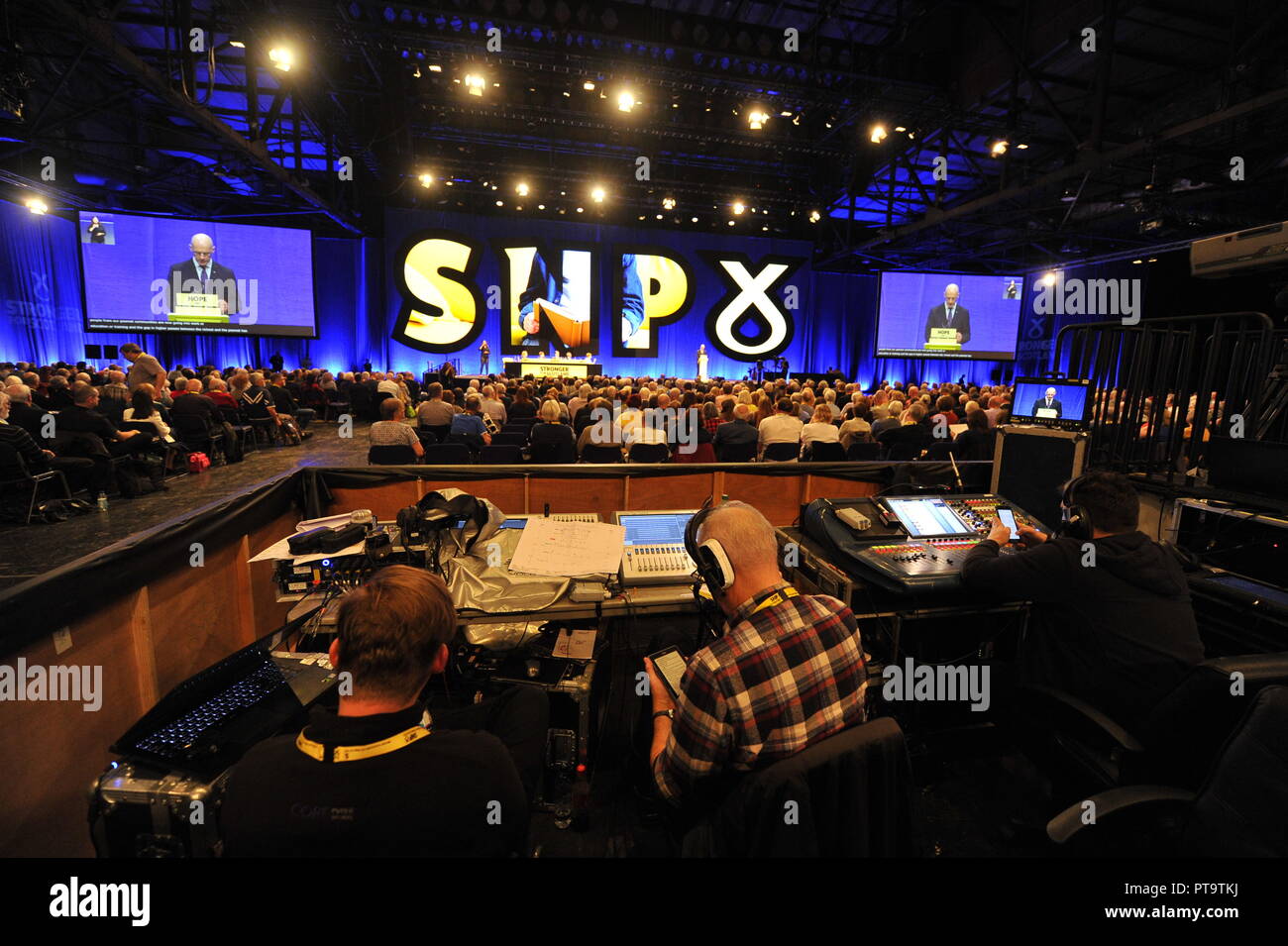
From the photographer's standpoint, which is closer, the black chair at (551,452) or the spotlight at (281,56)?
the black chair at (551,452)

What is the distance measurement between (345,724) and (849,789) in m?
0.89

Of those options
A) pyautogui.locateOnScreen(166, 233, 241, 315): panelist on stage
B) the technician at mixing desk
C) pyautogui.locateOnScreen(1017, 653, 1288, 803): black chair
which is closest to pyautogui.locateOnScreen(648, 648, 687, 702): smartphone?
the technician at mixing desk

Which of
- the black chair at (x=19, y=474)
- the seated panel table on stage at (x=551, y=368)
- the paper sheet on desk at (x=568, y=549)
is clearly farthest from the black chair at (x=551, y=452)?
the seated panel table on stage at (x=551, y=368)

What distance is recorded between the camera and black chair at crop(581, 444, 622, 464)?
15.8ft

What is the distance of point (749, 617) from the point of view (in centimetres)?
126

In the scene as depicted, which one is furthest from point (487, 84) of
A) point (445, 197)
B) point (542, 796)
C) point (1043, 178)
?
point (542, 796)

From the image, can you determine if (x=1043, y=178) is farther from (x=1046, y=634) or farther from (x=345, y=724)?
(x=345, y=724)

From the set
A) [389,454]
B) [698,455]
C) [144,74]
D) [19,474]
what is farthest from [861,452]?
[144,74]

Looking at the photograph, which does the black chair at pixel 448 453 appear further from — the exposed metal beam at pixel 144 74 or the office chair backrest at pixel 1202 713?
the exposed metal beam at pixel 144 74

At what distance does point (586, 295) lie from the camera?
16406 mm

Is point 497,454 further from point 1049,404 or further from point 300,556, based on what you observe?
point 1049,404

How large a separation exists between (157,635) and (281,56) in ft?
24.7

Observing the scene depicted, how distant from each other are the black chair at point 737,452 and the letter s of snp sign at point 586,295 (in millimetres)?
11969

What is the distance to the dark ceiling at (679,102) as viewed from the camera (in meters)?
6.51
